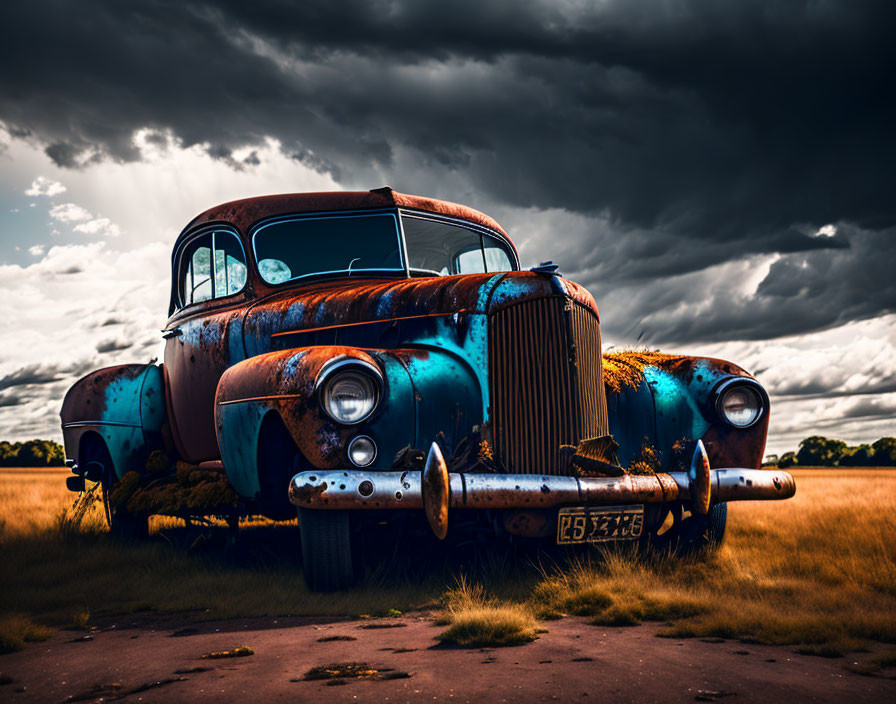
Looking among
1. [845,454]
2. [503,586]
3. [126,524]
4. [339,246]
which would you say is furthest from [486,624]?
[845,454]

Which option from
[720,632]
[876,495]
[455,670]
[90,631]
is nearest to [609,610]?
[720,632]

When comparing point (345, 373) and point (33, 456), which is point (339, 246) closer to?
point (345, 373)

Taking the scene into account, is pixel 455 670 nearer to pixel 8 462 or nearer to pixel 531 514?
pixel 531 514

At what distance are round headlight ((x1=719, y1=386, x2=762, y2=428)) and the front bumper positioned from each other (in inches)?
31.3

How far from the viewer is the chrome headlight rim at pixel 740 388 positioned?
5.18 m

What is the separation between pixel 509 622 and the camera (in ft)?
11.4

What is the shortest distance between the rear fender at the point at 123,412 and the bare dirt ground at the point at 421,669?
10.1 feet

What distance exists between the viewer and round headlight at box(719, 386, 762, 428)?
5.20 m

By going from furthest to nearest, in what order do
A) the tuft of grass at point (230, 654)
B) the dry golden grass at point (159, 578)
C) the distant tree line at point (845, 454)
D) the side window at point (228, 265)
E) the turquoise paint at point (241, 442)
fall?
the distant tree line at point (845, 454), the side window at point (228, 265), the turquoise paint at point (241, 442), the dry golden grass at point (159, 578), the tuft of grass at point (230, 654)

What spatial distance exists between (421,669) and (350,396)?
159cm

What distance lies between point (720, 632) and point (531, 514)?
118 cm

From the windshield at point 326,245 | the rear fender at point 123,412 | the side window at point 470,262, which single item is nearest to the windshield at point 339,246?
the windshield at point 326,245

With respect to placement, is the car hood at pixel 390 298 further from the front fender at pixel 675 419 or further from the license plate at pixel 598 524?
the license plate at pixel 598 524

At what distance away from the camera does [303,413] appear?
4094 mm
